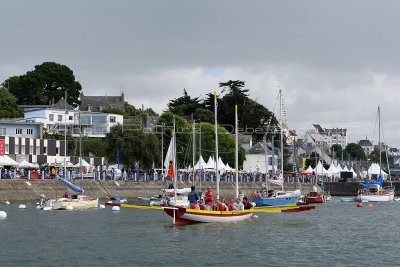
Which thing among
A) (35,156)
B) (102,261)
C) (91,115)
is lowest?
(102,261)

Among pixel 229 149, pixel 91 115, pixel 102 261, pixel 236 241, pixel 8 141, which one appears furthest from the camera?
pixel 91 115

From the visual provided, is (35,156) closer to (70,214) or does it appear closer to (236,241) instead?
(70,214)

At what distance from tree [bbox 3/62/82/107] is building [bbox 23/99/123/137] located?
12612 millimetres

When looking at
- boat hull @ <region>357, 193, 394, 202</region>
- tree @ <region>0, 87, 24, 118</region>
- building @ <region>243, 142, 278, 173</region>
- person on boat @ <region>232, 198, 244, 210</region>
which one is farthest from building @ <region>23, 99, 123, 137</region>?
person on boat @ <region>232, 198, 244, 210</region>

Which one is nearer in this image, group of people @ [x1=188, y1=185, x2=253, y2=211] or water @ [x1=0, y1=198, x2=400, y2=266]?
water @ [x1=0, y1=198, x2=400, y2=266]

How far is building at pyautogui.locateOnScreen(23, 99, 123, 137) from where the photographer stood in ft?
543

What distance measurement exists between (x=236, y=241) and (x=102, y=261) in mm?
12112

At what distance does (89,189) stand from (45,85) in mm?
97781

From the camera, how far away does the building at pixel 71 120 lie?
543ft

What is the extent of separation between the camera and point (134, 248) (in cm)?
4697

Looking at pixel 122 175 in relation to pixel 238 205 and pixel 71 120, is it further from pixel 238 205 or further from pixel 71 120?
pixel 71 120

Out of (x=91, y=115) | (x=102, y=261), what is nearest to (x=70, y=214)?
(x=102, y=261)

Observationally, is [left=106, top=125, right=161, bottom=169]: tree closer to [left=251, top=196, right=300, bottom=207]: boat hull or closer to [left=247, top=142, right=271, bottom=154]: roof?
[left=251, top=196, right=300, bottom=207]: boat hull

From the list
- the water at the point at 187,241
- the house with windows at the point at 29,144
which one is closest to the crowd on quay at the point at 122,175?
the house with windows at the point at 29,144
